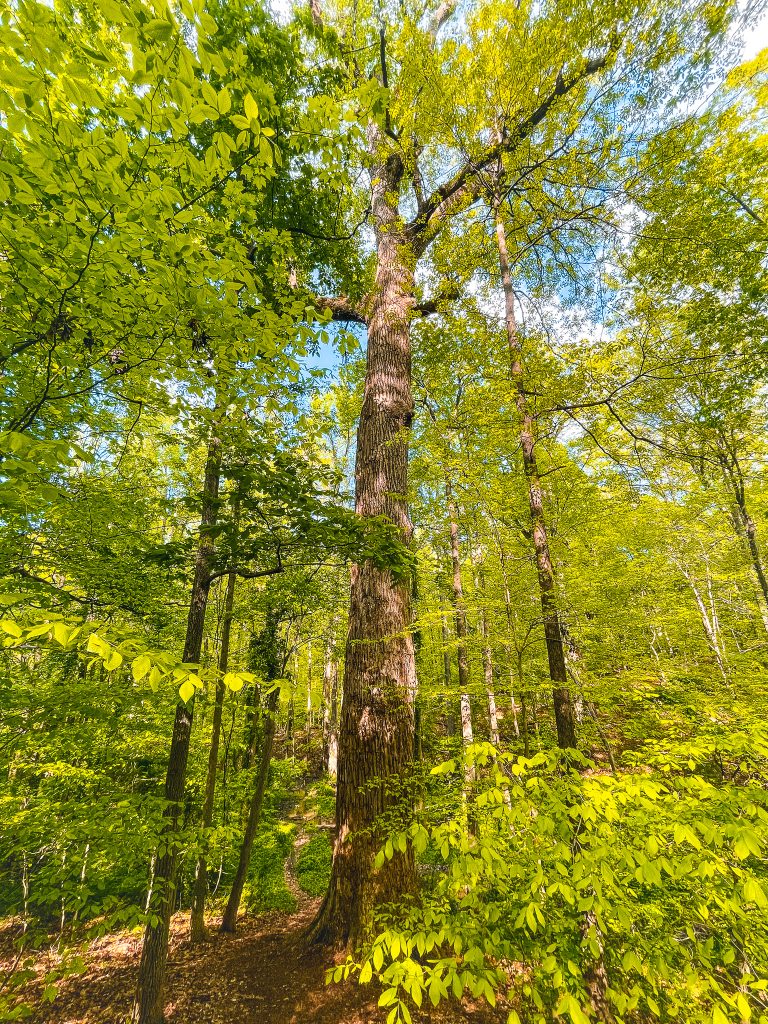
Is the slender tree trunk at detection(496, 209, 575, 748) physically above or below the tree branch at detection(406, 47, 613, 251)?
below

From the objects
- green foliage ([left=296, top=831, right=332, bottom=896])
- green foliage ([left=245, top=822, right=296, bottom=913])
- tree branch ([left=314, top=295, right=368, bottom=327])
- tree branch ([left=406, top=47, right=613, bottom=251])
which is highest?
tree branch ([left=406, top=47, right=613, bottom=251])

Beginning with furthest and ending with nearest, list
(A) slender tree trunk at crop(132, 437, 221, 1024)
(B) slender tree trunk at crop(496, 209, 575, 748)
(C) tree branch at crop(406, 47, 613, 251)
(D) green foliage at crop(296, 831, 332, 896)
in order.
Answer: (D) green foliage at crop(296, 831, 332, 896)
(C) tree branch at crop(406, 47, 613, 251)
(B) slender tree trunk at crop(496, 209, 575, 748)
(A) slender tree trunk at crop(132, 437, 221, 1024)

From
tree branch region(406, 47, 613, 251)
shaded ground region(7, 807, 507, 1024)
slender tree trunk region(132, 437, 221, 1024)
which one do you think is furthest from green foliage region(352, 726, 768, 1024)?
tree branch region(406, 47, 613, 251)

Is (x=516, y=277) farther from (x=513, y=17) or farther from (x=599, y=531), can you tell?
(x=599, y=531)

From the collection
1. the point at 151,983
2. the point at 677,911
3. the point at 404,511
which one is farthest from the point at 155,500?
the point at 677,911

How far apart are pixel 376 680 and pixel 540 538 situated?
2132 millimetres

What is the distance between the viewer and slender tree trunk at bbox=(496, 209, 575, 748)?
134 inches

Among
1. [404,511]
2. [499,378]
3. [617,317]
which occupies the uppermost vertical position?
[617,317]

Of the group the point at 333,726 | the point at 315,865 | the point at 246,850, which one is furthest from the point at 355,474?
the point at 333,726

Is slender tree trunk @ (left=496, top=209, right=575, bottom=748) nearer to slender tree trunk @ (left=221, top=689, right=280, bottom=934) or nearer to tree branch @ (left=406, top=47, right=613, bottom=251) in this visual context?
tree branch @ (left=406, top=47, right=613, bottom=251)

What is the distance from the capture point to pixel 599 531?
925 cm

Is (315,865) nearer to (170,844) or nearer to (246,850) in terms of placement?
(246,850)

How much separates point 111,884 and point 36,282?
8037mm

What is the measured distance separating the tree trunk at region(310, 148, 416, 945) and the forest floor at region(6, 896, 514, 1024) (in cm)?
30
